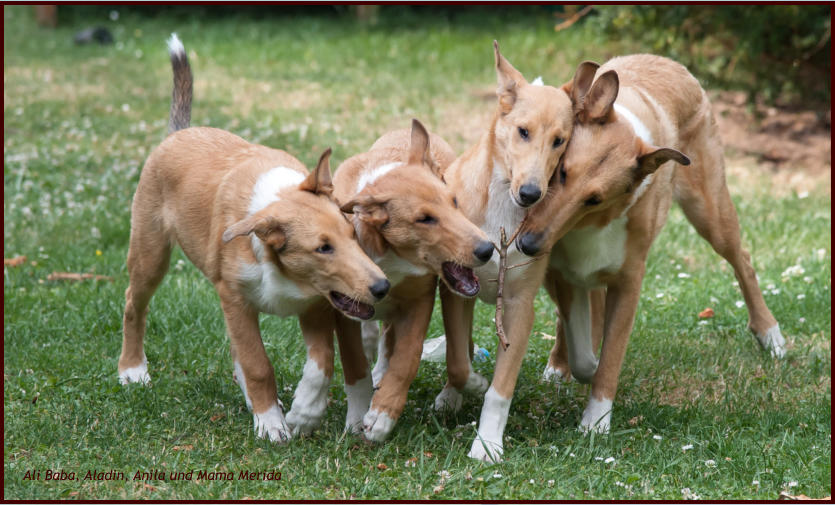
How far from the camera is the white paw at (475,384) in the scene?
5430mm

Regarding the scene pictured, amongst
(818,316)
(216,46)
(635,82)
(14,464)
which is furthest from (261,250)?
(216,46)

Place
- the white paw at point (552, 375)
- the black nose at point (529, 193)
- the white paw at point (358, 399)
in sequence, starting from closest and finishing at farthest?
the black nose at point (529, 193)
the white paw at point (358, 399)
the white paw at point (552, 375)

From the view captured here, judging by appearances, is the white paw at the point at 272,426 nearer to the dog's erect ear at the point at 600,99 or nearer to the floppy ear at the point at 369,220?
the floppy ear at the point at 369,220

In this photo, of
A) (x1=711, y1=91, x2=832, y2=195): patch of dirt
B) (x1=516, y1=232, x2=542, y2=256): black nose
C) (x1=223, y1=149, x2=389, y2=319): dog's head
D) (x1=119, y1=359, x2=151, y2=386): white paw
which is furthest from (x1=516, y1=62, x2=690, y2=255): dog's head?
(x1=711, y1=91, x2=832, y2=195): patch of dirt

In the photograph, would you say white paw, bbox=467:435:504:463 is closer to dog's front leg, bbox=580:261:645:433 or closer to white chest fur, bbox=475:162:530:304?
dog's front leg, bbox=580:261:645:433

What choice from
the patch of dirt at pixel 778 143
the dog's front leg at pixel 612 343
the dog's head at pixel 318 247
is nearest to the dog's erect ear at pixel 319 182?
the dog's head at pixel 318 247

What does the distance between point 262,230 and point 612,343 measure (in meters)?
1.98

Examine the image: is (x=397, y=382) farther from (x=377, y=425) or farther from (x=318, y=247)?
(x=318, y=247)

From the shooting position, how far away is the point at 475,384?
546cm

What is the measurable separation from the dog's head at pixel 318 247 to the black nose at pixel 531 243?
2.18ft

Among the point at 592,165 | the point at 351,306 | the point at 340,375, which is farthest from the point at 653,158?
the point at 340,375

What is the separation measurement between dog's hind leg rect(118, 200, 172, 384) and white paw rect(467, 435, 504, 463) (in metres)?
2.09

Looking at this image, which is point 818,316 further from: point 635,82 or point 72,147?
point 72,147

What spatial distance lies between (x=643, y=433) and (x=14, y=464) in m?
3.16
